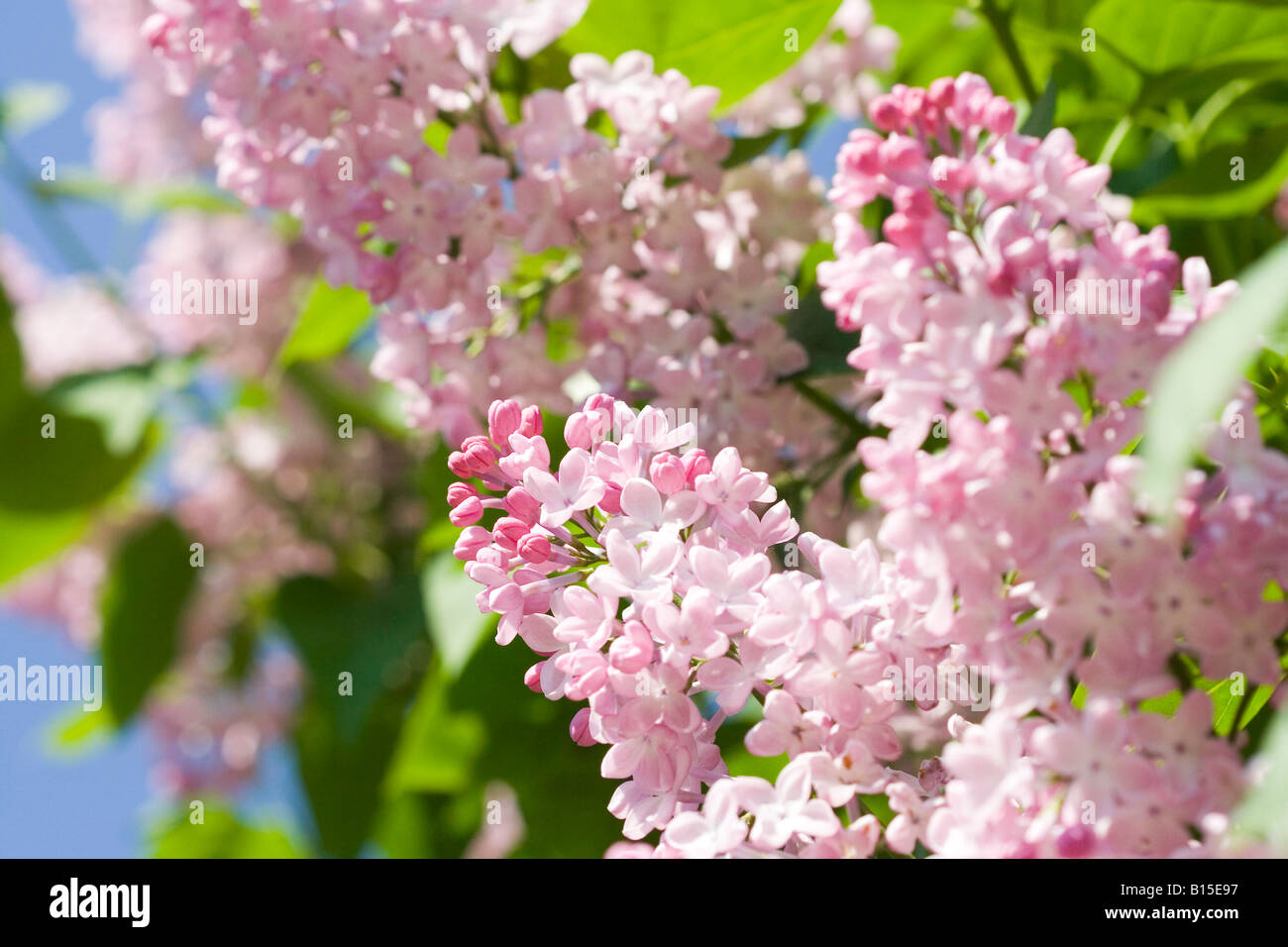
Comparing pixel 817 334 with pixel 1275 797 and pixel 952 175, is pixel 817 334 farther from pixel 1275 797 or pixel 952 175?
pixel 1275 797

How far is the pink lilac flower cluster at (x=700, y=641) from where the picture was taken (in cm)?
52

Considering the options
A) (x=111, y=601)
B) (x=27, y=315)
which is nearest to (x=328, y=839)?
(x=111, y=601)

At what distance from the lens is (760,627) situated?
51cm

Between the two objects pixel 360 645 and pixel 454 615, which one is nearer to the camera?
pixel 454 615

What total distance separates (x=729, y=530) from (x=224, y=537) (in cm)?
178

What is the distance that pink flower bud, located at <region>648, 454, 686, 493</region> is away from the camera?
0.57m

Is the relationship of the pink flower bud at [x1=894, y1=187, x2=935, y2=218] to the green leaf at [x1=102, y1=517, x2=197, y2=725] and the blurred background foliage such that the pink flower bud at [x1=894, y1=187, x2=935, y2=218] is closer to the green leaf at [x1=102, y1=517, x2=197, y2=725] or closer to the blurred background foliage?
the blurred background foliage

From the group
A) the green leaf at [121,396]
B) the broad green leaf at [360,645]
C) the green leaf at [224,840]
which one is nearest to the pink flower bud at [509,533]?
the broad green leaf at [360,645]

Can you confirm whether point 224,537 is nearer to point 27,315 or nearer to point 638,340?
point 27,315

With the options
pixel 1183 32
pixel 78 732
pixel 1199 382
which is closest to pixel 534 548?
pixel 1199 382

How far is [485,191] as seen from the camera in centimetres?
88

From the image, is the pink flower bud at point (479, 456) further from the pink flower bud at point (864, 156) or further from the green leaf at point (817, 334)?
the green leaf at point (817, 334)

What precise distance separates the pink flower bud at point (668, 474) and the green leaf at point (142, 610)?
1.33m

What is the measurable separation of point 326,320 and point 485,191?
486 millimetres
